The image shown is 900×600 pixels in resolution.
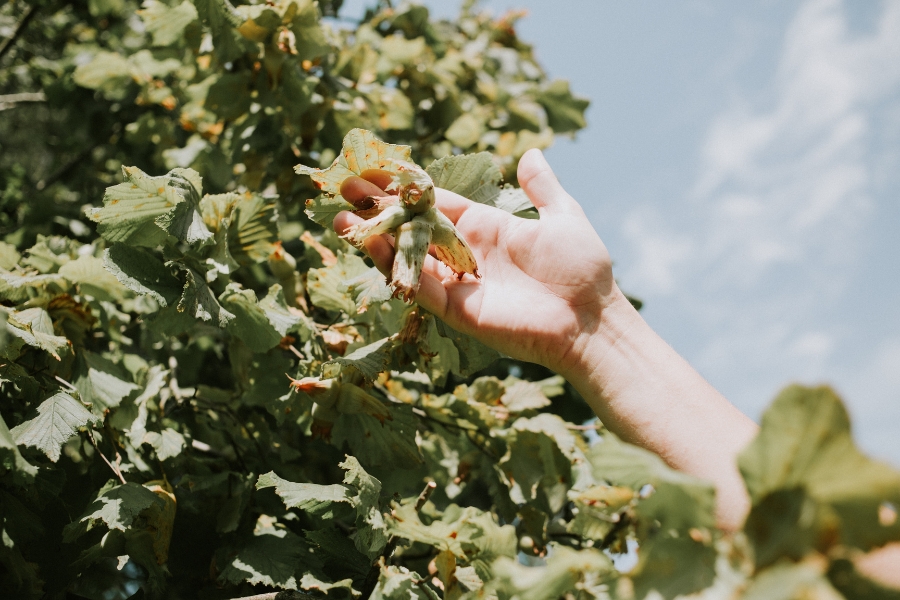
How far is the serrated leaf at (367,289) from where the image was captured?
152 centimetres

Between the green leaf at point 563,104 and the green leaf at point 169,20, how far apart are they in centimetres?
207

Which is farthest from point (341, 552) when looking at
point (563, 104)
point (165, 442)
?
point (563, 104)

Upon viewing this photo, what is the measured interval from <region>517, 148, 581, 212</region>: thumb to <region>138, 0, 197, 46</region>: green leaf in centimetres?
155

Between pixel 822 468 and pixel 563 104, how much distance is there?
3.30m

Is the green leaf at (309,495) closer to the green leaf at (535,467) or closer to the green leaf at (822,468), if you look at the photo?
the green leaf at (535,467)

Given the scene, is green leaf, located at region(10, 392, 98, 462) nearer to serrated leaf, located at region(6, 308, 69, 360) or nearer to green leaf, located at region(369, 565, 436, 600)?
serrated leaf, located at region(6, 308, 69, 360)

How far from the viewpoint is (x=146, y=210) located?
1.58 metres

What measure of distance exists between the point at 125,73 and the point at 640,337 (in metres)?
2.89

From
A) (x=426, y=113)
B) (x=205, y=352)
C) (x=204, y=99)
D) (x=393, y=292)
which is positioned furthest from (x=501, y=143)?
(x=393, y=292)

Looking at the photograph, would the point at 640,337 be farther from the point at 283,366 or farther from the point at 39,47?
the point at 39,47

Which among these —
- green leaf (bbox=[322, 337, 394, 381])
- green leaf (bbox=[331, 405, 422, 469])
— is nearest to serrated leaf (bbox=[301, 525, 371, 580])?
green leaf (bbox=[331, 405, 422, 469])

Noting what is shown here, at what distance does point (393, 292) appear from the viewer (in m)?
1.38

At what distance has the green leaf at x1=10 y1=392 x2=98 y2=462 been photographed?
1381 mm

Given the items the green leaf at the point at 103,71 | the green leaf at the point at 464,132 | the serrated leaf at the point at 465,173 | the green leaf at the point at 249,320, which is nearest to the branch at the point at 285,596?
the green leaf at the point at 249,320
